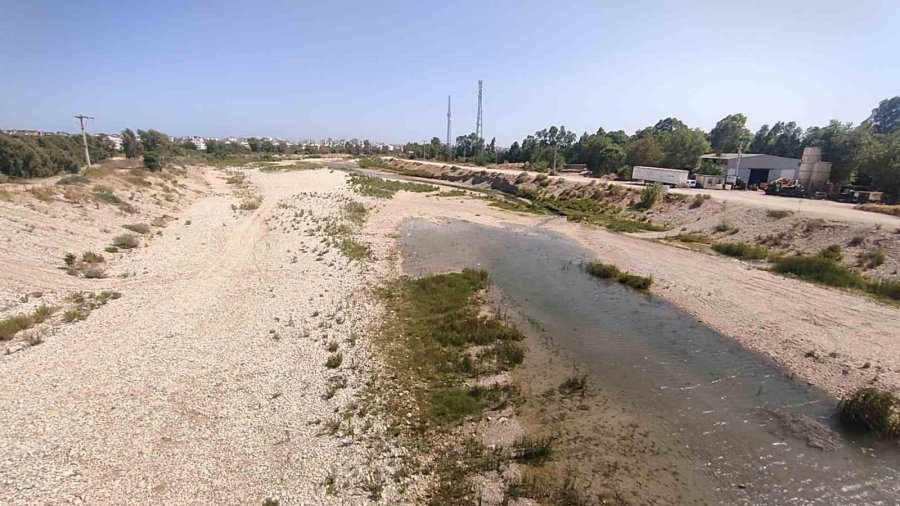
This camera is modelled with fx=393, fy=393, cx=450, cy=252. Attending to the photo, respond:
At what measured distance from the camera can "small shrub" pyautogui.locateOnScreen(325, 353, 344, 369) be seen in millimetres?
14152

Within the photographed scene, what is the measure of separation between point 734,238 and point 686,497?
32.7m

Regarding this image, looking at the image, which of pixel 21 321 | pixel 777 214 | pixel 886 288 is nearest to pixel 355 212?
pixel 21 321

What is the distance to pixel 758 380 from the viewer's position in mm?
15055

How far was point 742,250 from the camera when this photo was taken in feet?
102

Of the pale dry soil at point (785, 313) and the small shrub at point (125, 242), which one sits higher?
the small shrub at point (125, 242)

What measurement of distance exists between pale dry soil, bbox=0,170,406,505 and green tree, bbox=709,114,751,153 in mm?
115737

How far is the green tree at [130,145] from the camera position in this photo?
287 feet

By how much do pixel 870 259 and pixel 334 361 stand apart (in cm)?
3397

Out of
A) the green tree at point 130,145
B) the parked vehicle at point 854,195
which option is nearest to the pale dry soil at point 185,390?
the parked vehicle at point 854,195

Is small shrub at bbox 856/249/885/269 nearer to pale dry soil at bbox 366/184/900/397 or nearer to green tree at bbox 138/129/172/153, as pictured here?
pale dry soil at bbox 366/184/900/397

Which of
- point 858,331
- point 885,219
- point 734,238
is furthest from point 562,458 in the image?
point 885,219

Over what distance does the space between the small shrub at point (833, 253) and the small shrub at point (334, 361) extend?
32872 millimetres

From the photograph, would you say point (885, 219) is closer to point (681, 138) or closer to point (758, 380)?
point (758, 380)

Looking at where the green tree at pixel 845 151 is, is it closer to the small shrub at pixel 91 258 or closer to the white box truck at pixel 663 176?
the white box truck at pixel 663 176
